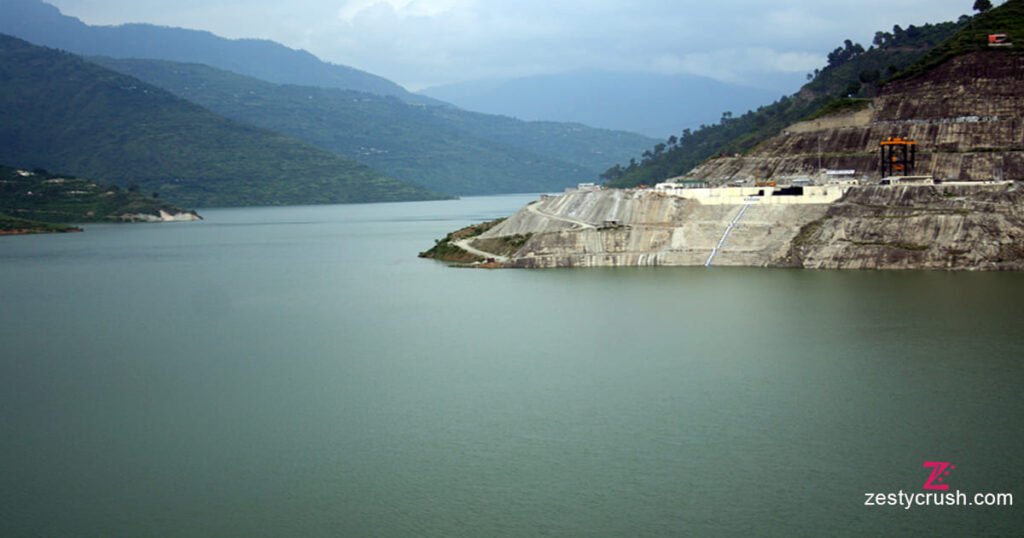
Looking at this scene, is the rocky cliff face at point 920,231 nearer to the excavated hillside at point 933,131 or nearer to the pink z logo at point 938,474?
the excavated hillside at point 933,131

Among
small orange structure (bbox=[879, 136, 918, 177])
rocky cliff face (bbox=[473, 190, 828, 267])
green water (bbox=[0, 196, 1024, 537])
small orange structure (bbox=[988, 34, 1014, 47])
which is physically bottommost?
green water (bbox=[0, 196, 1024, 537])

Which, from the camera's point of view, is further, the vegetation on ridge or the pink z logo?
the vegetation on ridge

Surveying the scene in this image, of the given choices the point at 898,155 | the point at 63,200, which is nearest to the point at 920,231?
the point at 898,155

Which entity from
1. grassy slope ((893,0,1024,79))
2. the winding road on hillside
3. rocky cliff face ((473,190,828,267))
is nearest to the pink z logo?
rocky cliff face ((473,190,828,267))

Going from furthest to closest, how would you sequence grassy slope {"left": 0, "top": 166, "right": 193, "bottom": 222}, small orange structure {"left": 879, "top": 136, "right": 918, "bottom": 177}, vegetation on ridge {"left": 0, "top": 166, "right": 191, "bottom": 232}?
1. grassy slope {"left": 0, "top": 166, "right": 193, "bottom": 222}
2. vegetation on ridge {"left": 0, "top": 166, "right": 191, "bottom": 232}
3. small orange structure {"left": 879, "top": 136, "right": 918, "bottom": 177}

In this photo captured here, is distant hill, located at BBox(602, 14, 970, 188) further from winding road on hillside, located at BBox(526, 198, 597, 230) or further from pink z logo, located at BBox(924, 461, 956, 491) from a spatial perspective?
pink z logo, located at BBox(924, 461, 956, 491)

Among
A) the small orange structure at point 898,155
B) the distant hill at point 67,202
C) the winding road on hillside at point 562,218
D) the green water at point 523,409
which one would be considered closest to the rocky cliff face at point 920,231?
the green water at point 523,409

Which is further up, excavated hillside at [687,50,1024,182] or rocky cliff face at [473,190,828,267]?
excavated hillside at [687,50,1024,182]
